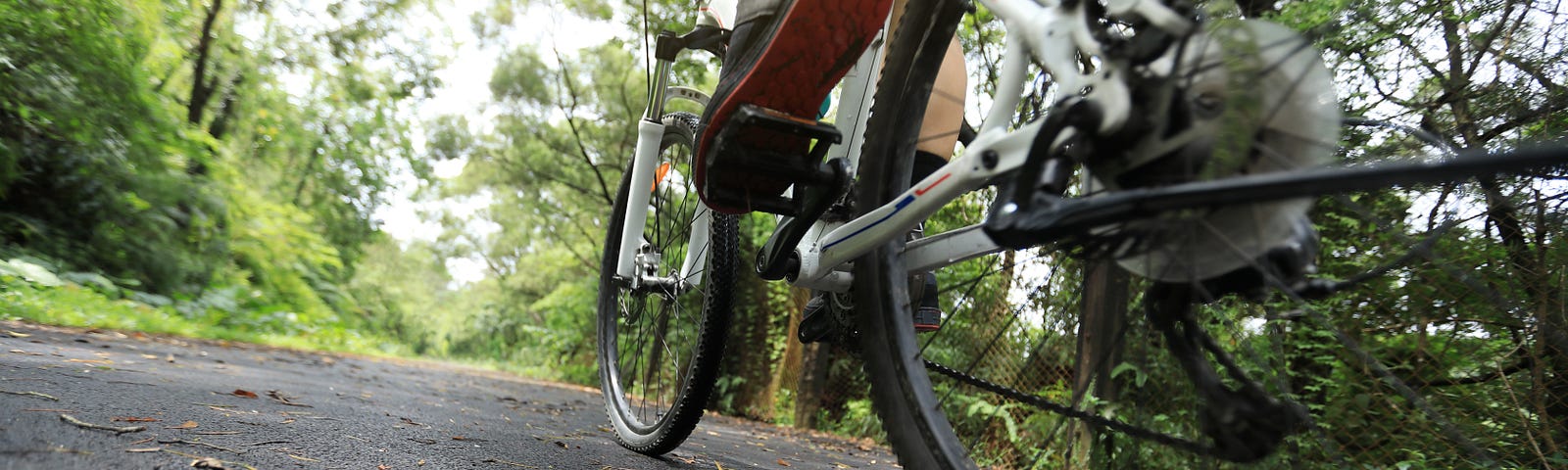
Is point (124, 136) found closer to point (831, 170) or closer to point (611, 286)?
point (611, 286)

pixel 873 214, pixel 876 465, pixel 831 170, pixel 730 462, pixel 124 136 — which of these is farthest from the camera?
pixel 124 136

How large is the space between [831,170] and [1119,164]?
0.60m

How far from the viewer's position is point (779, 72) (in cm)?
130

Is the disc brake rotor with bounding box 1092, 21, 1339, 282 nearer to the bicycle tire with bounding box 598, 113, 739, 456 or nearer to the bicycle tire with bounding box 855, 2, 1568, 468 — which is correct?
the bicycle tire with bounding box 855, 2, 1568, 468

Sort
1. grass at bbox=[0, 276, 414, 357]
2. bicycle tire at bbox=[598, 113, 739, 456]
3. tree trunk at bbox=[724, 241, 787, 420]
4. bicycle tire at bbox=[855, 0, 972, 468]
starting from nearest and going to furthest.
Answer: bicycle tire at bbox=[855, 0, 972, 468] < bicycle tire at bbox=[598, 113, 739, 456] < grass at bbox=[0, 276, 414, 357] < tree trunk at bbox=[724, 241, 787, 420]

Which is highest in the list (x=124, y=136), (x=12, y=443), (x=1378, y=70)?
(x=124, y=136)

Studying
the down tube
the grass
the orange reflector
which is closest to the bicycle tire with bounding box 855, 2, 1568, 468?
the down tube

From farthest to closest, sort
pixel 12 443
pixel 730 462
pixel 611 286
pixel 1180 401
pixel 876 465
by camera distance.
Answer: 1. pixel 876 465
2. pixel 611 286
3. pixel 730 462
4. pixel 12 443
5. pixel 1180 401

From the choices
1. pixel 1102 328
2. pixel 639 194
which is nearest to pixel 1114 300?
pixel 1102 328

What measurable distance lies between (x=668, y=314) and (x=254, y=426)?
1.30 metres

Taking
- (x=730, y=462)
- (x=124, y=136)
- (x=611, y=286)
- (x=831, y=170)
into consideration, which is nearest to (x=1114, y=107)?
(x=831, y=170)

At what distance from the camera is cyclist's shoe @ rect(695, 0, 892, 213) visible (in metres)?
1.26

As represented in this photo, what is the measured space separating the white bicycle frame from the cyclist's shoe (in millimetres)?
150

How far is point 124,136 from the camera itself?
6.86 meters
